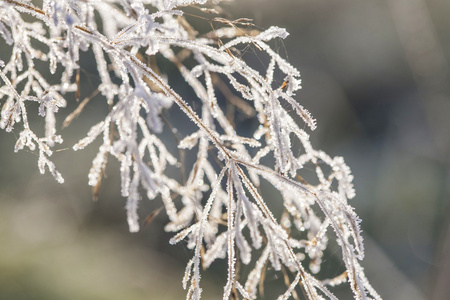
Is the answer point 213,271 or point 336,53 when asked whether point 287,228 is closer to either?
point 213,271

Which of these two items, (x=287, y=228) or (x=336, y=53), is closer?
(x=287, y=228)

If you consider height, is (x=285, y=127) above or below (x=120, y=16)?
below

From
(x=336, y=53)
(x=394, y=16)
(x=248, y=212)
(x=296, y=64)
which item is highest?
(x=394, y=16)

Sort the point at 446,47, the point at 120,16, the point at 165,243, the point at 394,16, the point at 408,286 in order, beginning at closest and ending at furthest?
the point at 120,16
the point at 408,286
the point at 165,243
the point at 394,16
the point at 446,47

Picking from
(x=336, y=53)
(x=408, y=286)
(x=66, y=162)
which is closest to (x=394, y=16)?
(x=336, y=53)

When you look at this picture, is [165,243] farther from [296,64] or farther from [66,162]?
[296,64]

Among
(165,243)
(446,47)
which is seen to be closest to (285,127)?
(165,243)

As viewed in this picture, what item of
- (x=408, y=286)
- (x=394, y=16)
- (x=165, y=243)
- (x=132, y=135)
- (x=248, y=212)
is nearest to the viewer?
(x=132, y=135)
